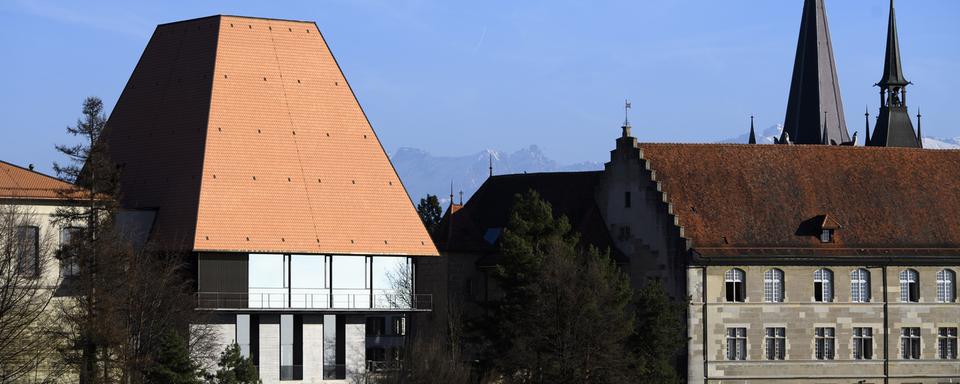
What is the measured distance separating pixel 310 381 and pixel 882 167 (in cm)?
3057

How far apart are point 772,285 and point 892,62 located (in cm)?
5827

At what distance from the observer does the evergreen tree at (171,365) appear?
259ft

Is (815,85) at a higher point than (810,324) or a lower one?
higher

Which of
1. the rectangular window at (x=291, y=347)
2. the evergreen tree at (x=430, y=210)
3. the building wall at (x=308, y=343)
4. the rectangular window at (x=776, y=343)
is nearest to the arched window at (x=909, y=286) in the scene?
the rectangular window at (x=776, y=343)

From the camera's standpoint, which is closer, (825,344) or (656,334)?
(656,334)

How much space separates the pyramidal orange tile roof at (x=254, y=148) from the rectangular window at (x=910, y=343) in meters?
22.1

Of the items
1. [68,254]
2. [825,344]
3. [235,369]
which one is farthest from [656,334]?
[68,254]

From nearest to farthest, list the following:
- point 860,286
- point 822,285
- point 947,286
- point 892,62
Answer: point 822,285
point 860,286
point 947,286
point 892,62

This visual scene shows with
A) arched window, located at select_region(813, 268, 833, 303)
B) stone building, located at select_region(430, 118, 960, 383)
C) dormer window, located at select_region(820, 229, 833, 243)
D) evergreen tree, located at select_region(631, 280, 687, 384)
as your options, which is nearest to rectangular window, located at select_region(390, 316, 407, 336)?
stone building, located at select_region(430, 118, 960, 383)

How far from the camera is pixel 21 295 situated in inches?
2714

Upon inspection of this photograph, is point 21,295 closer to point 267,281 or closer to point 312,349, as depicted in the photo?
point 267,281

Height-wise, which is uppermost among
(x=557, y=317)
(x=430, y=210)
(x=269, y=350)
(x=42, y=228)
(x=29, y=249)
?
(x=430, y=210)

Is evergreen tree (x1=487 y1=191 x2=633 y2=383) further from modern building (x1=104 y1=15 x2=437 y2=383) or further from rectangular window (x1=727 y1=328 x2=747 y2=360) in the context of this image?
rectangular window (x1=727 y1=328 x2=747 y2=360)

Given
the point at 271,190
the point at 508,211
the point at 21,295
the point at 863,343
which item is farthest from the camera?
the point at 508,211
